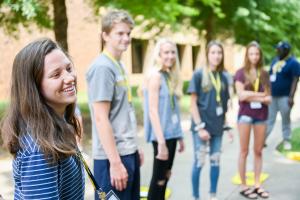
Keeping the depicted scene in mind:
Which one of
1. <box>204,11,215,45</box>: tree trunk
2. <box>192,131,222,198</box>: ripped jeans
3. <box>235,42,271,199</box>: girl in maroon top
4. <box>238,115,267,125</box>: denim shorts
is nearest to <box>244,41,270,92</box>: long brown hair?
<box>235,42,271,199</box>: girl in maroon top

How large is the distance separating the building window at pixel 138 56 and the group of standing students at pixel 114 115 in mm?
24980

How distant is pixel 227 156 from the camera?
8.32 meters

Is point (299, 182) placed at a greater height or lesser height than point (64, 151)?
lesser

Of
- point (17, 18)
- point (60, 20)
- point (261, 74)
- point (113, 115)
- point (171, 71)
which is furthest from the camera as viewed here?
point (17, 18)

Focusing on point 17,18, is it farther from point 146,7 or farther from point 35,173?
point 35,173

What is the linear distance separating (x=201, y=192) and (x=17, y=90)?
4.64 m

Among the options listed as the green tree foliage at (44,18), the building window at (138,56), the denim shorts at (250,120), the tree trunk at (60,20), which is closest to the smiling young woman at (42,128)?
the denim shorts at (250,120)

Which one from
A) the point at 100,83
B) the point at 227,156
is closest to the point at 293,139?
the point at 227,156

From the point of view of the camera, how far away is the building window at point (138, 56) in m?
30.6

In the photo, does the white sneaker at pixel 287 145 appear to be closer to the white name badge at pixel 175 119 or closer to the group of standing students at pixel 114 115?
the group of standing students at pixel 114 115

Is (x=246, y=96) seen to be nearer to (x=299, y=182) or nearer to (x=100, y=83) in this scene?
(x=299, y=182)

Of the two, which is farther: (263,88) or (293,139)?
(293,139)

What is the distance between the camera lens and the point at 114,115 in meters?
3.07

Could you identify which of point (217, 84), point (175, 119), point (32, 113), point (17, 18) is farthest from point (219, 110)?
point (17, 18)
